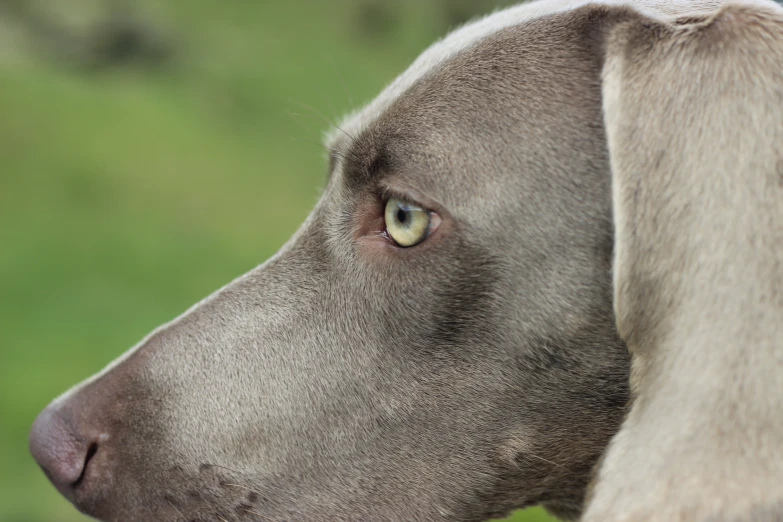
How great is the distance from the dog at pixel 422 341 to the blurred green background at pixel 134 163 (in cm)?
218

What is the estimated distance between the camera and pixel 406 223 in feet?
7.94

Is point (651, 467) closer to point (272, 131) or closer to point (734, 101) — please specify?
point (734, 101)

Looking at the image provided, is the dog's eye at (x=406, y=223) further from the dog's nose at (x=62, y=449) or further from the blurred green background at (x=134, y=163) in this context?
the blurred green background at (x=134, y=163)

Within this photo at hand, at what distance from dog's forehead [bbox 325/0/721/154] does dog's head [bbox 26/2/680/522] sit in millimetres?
13

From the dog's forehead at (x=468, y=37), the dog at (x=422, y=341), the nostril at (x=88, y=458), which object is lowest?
the nostril at (x=88, y=458)

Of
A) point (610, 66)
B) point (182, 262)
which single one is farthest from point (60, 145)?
point (610, 66)

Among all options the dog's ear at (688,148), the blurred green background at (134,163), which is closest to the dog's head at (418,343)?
the dog's ear at (688,148)

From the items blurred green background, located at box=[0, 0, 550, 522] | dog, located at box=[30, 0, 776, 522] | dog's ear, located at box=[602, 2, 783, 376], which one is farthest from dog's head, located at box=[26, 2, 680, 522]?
blurred green background, located at box=[0, 0, 550, 522]

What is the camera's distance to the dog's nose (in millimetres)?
2637

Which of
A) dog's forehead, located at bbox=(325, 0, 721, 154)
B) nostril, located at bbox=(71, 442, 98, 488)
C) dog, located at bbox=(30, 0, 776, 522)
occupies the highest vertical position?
dog's forehead, located at bbox=(325, 0, 721, 154)

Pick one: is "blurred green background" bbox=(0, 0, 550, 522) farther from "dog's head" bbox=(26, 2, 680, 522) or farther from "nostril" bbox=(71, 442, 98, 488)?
"nostril" bbox=(71, 442, 98, 488)

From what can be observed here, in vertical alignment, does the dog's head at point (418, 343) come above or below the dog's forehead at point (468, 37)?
below

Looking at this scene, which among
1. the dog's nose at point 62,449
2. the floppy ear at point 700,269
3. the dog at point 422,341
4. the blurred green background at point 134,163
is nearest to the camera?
the floppy ear at point 700,269

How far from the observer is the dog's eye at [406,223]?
239cm
